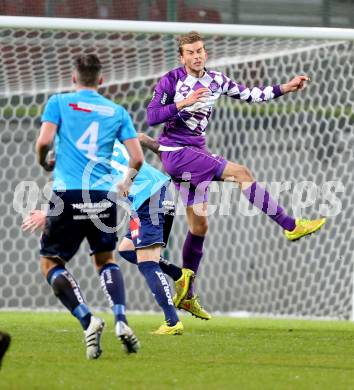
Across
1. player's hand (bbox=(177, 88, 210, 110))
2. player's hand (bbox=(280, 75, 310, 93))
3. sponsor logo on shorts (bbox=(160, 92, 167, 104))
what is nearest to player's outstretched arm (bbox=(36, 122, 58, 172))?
player's hand (bbox=(177, 88, 210, 110))

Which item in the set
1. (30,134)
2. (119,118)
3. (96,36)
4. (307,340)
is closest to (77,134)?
(119,118)

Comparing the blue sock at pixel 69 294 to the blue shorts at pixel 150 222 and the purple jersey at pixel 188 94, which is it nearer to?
the blue shorts at pixel 150 222

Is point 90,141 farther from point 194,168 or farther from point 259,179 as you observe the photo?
point 259,179

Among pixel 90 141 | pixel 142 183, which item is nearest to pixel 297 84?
pixel 142 183

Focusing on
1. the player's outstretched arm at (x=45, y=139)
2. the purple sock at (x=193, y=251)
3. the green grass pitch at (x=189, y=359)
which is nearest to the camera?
the green grass pitch at (x=189, y=359)

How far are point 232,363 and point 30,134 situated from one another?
5.53 meters

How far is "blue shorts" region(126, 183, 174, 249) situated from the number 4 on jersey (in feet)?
5.50

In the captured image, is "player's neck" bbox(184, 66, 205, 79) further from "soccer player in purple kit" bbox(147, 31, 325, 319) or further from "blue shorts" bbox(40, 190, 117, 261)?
"blue shorts" bbox(40, 190, 117, 261)

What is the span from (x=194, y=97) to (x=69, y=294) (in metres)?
2.29

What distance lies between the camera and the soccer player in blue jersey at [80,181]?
6223 mm

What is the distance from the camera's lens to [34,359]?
6340 mm

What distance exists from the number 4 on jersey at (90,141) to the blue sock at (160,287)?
1727 millimetres

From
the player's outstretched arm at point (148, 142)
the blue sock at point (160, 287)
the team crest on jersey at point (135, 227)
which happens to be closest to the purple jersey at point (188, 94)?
the player's outstretched arm at point (148, 142)

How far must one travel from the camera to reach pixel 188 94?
8.57 meters
